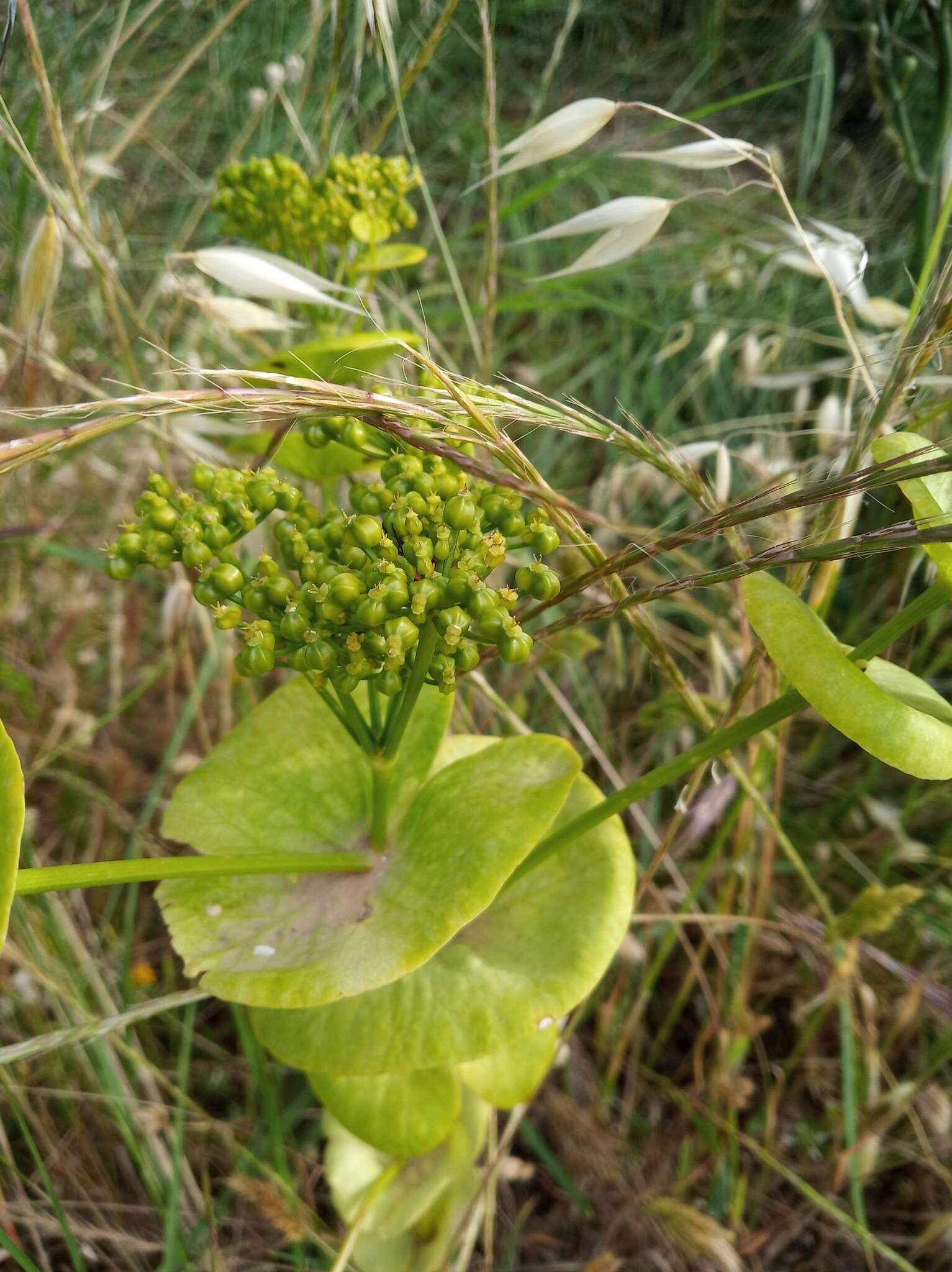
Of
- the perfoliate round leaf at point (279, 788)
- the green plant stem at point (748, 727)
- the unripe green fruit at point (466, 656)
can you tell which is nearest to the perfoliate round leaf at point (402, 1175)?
the perfoliate round leaf at point (279, 788)

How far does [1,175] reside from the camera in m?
1.25

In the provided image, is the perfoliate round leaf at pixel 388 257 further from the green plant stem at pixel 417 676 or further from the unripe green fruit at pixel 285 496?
the green plant stem at pixel 417 676

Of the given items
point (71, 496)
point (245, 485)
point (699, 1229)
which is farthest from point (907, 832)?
point (71, 496)

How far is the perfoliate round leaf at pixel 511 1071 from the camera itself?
0.89 meters

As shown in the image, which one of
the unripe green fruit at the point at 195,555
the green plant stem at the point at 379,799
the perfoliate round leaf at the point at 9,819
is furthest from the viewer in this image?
the green plant stem at the point at 379,799

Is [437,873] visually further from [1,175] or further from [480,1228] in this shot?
[1,175]

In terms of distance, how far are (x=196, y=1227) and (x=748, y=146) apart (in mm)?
1339

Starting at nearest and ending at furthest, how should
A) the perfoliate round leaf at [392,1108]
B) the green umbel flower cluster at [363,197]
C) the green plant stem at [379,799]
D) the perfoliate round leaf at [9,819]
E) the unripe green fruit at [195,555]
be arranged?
the perfoliate round leaf at [9,819]
the unripe green fruit at [195,555]
the green plant stem at [379,799]
the perfoliate round leaf at [392,1108]
the green umbel flower cluster at [363,197]

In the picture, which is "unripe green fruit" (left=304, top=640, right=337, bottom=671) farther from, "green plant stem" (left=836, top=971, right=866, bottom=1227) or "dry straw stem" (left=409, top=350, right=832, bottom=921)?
"green plant stem" (left=836, top=971, right=866, bottom=1227)

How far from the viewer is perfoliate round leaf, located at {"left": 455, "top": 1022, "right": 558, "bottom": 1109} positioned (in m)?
0.89

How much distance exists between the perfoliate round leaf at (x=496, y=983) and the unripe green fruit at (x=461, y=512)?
247 mm

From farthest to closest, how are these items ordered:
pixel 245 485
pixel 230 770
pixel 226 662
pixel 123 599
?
pixel 123 599
pixel 226 662
pixel 230 770
pixel 245 485

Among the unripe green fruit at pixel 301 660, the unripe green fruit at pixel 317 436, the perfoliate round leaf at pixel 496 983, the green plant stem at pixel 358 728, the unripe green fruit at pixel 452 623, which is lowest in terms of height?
the perfoliate round leaf at pixel 496 983

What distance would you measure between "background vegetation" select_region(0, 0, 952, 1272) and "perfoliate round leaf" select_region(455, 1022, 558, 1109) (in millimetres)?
154
